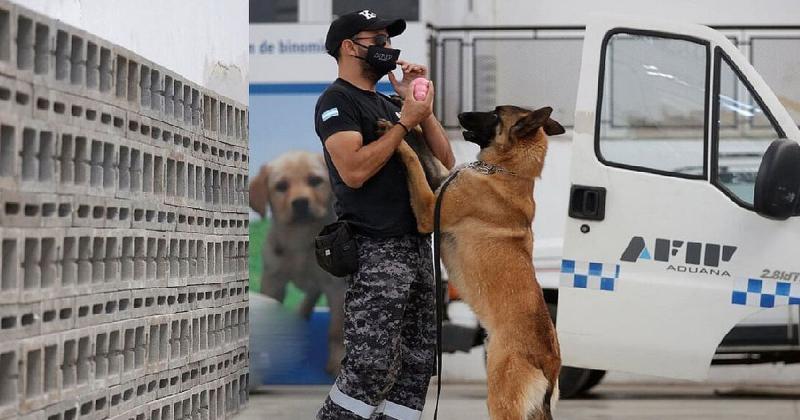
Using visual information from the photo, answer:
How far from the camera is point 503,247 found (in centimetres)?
412

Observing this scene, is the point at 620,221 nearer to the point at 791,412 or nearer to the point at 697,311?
the point at 697,311

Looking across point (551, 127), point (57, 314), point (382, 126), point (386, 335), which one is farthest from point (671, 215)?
point (57, 314)

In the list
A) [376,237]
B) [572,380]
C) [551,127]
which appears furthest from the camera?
[572,380]

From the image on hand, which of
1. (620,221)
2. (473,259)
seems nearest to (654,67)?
(620,221)

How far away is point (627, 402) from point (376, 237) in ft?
14.8

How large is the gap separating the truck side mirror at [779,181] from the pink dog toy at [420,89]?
1840 mm

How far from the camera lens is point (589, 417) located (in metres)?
6.91

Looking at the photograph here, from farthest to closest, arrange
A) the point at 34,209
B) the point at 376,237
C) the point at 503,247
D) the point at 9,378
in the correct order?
the point at 503,247 < the point at 376,237 < the point at 34,209 < the point at 9,378

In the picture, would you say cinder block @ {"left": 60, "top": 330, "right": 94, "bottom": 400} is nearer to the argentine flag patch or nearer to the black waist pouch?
the black waist pouch

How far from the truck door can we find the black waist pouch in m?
1.96

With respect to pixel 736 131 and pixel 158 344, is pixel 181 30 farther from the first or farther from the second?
pixel 736 131

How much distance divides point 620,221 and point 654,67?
0.82m

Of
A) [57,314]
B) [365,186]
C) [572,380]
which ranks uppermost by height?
[365,186]

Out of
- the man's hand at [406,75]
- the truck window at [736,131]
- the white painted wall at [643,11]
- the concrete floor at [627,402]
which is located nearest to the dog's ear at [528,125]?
the man's hand at [406,75]
